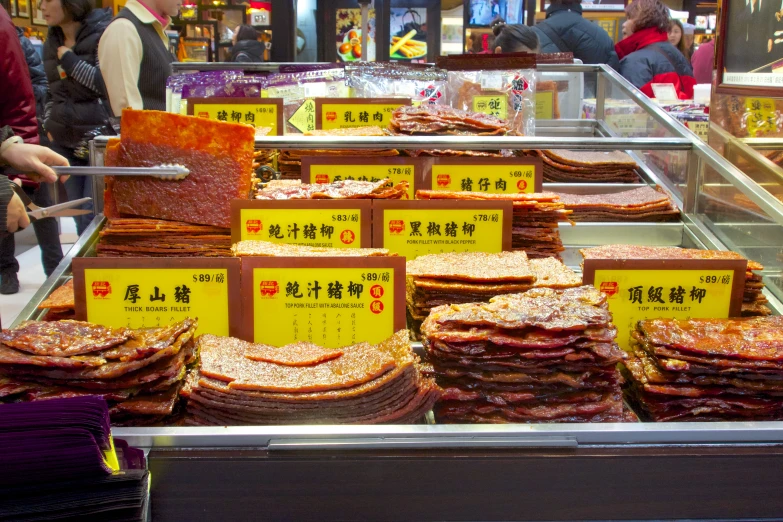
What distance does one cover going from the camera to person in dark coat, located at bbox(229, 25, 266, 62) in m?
7.85

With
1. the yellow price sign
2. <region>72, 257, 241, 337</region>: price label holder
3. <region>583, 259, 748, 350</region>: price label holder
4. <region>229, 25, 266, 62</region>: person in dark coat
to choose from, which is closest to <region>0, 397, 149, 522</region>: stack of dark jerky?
<region>72, 257, 241, 337</region>: price label holder

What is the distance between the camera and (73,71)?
4625 mm

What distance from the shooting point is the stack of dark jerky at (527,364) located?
1.22 metres

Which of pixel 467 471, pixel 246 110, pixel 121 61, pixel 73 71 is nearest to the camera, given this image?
pixel 467 471

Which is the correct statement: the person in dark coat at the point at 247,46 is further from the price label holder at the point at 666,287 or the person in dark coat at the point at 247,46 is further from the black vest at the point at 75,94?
the price label holder at the point at 666,287

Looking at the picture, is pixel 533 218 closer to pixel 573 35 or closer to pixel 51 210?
pixel 51 210

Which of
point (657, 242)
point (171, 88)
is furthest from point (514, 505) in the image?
point (171, 88)

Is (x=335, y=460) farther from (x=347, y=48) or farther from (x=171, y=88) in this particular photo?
(x=347, y=48)

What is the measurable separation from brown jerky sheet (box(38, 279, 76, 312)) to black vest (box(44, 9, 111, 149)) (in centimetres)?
357

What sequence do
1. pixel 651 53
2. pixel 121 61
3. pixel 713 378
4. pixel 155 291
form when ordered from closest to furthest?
pixel 713 378, pixel 155 291, pixel 121 61, pixel 651 53

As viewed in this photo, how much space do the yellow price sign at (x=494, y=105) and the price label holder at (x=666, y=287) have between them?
1513 mm

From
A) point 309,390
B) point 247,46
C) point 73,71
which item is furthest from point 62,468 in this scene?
point 247,46

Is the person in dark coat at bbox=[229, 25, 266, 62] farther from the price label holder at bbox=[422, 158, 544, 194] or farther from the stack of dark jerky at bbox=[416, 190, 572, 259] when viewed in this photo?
the stack of dark jerky at bbox=[416, 190, 572, 259]

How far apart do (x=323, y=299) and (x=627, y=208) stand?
1.29 m
